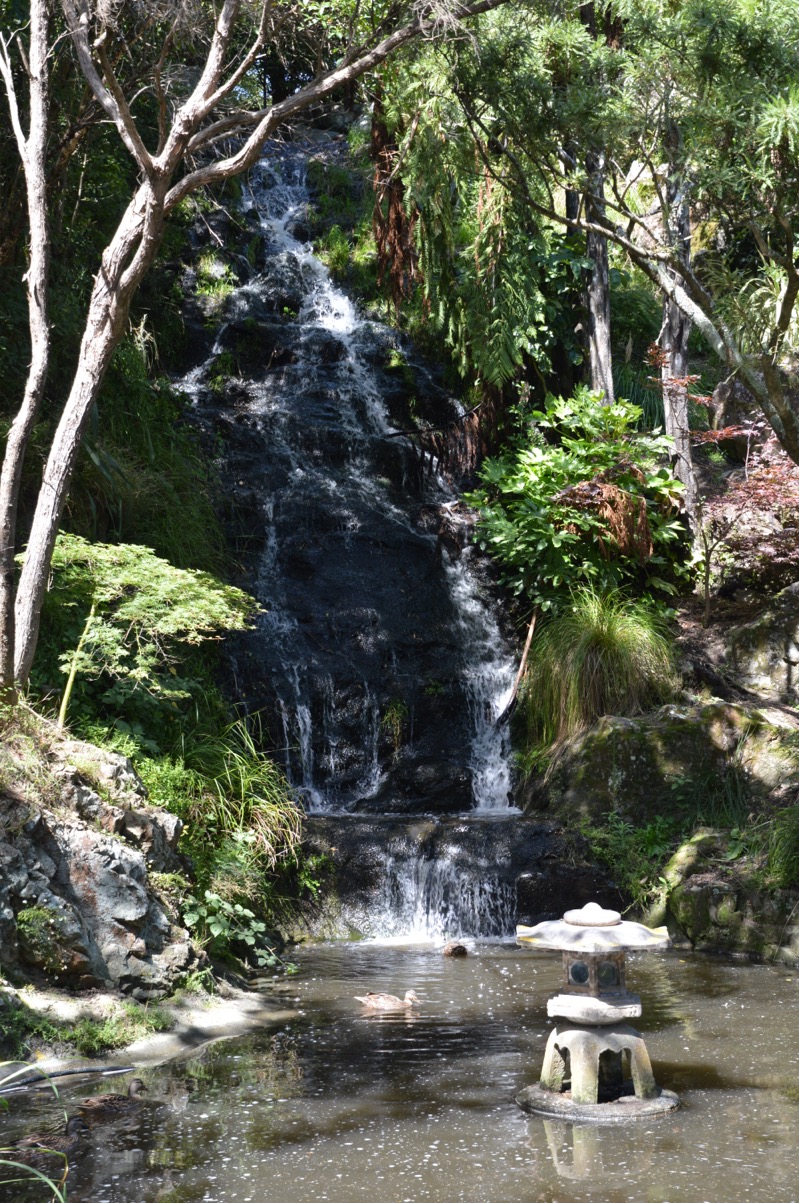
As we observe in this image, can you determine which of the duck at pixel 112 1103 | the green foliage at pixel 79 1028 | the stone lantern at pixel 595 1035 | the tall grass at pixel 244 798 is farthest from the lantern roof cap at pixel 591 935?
the tall grass at pixel 244 798

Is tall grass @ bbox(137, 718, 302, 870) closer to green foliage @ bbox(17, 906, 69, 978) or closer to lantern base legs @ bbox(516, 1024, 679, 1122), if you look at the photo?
green foliage @ bbox(17, 906, 69, 978)

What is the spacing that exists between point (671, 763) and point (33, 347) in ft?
20.4

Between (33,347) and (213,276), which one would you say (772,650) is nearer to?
(33,347)

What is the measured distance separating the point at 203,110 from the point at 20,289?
142 inches

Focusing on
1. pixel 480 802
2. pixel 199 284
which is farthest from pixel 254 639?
pixel 199 284

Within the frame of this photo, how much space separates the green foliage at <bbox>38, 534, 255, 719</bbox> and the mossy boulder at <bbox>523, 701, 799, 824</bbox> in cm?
350

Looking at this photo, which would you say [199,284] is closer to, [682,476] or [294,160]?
[294,160]

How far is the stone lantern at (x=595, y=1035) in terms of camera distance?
484 cm

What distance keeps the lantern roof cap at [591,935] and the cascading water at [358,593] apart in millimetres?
4256

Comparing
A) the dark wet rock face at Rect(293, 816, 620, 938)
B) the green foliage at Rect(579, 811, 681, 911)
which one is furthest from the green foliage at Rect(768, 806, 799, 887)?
the dark wet rock face at Rect(293, 816, 620, 938)

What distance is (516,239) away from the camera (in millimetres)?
13211

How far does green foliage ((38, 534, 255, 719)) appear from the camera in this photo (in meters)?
8.08

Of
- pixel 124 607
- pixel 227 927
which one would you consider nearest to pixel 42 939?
pixel 227 927

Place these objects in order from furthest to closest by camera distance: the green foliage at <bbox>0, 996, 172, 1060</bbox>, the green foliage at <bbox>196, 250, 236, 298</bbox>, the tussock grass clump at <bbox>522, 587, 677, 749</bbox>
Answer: the green foliage at <bbox>196, 250, 236, 298</bbox> < the tussock grass clump at <bbox>522, 587, 677, 749</bbox> < the green foliage at <bbox>0, 996, 172, 1060</bbox>
